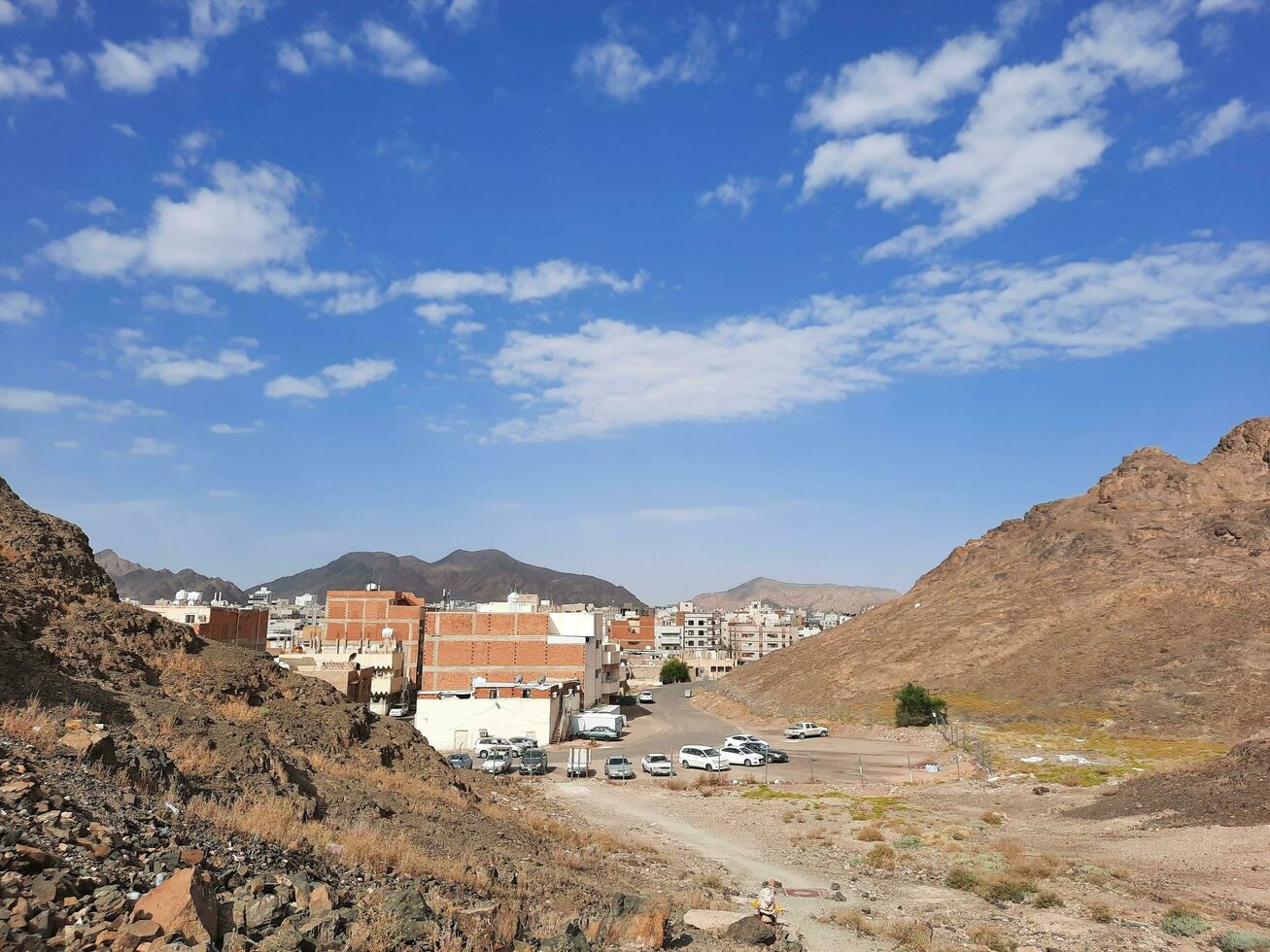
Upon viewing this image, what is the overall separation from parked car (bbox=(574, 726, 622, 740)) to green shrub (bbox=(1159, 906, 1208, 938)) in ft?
159

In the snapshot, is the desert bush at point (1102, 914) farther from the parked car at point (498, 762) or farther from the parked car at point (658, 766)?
the parked car at point (498, 762)

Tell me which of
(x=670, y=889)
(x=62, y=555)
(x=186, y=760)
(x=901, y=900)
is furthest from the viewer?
(x=62, y=555)

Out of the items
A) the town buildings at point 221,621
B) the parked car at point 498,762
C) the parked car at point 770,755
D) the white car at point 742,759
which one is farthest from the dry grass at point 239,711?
the town buildings at point 221,621

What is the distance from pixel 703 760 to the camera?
4938 cm

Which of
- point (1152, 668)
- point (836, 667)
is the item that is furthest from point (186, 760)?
point (836, 667)

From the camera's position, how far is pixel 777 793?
129ft

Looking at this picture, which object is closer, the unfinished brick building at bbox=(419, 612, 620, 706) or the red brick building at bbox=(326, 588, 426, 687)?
the unfinished brick building at bbox=(419, 612, 620, 706)

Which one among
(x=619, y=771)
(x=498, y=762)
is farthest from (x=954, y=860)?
(x=498, y=762)

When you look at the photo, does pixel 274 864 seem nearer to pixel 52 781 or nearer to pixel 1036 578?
pixel 52 781

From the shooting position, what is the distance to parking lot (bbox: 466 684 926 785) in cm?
4669

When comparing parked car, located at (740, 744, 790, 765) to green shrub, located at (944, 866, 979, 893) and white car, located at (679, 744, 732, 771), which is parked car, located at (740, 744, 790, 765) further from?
green shrub, located at (944, 866, 979, 893)

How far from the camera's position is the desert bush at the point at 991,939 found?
1711 centimetres

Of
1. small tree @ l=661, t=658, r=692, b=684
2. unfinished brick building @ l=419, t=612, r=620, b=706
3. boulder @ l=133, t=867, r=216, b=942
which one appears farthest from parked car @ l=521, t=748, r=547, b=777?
small tree @ l=661, t=658, r=692, b=684

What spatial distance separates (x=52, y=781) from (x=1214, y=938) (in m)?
22.3
